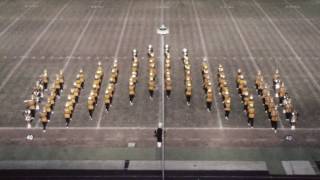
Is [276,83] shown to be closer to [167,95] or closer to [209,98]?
[209,98]

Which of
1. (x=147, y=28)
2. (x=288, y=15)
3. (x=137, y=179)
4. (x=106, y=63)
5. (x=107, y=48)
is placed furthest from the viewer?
(x=288, y=15)

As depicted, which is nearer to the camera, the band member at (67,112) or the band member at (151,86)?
the band member at (67,112)

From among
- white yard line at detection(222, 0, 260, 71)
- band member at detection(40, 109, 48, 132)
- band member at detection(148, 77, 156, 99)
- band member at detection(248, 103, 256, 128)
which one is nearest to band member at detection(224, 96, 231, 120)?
band member at detection(248, 103, 256, 128)

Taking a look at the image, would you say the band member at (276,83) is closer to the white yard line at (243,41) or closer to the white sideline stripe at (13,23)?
the white yard line at (243,41)

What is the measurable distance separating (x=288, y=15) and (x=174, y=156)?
24329mm

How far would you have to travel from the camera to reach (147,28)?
35812 mm

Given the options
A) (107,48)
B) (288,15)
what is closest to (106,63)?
(107,48)

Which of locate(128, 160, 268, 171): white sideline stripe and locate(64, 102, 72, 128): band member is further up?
locate(128, 160, 268, 171): white sideline stripe

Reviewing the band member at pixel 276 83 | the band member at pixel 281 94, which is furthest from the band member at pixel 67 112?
the band member at pixel 276 83

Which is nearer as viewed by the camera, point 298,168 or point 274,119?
point 298,168

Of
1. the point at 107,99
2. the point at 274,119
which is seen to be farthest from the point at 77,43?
the point at 274,119

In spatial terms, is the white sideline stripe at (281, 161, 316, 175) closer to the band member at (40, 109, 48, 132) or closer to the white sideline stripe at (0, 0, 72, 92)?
the band member at (40, 109, 48, 132)

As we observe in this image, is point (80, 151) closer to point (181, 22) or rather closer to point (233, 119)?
point (233, 119)

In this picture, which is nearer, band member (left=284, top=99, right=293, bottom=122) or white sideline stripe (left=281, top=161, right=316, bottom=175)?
white sideline stripe (left=281, top=161, right=316, bottom=175)
